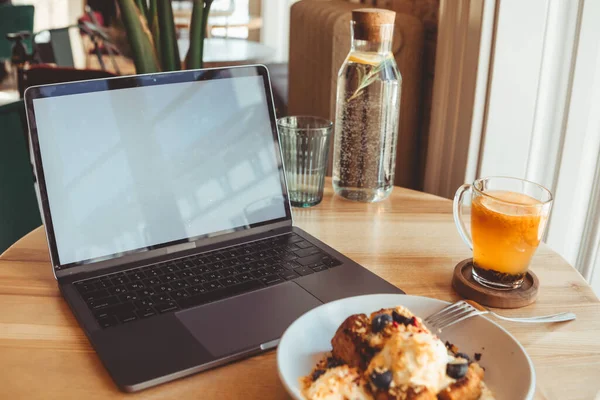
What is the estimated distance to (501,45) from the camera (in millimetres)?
1052

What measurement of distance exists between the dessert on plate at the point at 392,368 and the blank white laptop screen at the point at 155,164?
360 mm

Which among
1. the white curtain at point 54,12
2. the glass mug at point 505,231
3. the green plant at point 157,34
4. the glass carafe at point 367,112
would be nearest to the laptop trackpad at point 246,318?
the glass mug at point 505,231

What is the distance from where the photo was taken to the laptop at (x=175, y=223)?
64 cm

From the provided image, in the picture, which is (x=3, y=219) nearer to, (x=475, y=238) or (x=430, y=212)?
(x=430, y=212)

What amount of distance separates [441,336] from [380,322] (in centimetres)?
11

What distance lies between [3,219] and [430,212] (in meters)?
0.86

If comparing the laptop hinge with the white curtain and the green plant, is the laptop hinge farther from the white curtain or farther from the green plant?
the white curtain

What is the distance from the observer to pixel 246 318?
0.66 m

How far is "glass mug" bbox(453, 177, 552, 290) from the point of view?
2.35ft

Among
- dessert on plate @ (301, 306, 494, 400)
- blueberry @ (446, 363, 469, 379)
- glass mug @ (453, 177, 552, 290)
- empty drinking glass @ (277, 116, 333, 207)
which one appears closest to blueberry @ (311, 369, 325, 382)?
dessert on plate @ (301, 306, 494, 400)

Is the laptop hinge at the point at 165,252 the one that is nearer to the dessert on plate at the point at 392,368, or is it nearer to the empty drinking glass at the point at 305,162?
the empty drinking glass at the point at 305,162

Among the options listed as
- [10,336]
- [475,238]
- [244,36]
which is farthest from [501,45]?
[244,36]

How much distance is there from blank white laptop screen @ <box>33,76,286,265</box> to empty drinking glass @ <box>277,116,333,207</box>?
0.37ft

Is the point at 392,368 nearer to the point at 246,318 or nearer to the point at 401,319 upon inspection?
the point at 401,319
